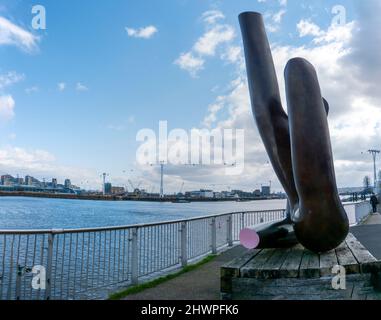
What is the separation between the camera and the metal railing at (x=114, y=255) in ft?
19.1

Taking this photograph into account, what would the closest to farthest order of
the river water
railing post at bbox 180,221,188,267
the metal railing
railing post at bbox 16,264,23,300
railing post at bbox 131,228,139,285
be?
1. railing post at bbox 16,264,23,300
2. the metal railing
3. railing post at bbox 131,228,139,285
4. railing post at bbox 180,221,188,267
5. the river water

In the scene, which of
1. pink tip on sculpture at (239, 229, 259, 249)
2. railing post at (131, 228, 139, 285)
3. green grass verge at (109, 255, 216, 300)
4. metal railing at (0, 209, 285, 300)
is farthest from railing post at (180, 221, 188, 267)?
pink tip on sculpture at (239, 229, 259, 249)

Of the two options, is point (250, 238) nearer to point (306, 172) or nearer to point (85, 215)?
point (306, 172)

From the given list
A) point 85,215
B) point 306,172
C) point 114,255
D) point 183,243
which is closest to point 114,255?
point 114,255

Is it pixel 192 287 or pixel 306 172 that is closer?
pixel 306 172

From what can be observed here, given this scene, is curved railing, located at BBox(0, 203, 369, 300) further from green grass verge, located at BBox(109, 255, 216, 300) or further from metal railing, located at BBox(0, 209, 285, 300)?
green grass verge, located at BBox(109, 255, 216, 300)

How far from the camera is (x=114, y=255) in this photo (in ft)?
24.8

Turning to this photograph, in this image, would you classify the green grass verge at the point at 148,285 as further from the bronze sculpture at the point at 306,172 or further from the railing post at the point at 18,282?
the bronze sculpture at the point at 306,172

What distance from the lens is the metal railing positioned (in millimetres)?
5816

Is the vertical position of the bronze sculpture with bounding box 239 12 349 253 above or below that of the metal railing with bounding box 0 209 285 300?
above

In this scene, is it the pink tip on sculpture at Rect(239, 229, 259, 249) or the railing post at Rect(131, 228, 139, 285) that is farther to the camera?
the railing post at Rect(131, 228, 139, 285)

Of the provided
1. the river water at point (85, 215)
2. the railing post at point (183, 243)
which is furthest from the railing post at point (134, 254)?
the river water at point (85, 215)
